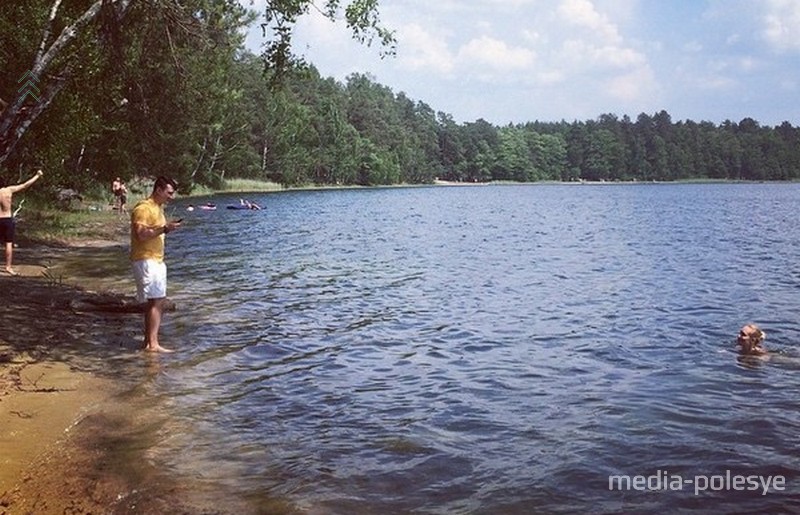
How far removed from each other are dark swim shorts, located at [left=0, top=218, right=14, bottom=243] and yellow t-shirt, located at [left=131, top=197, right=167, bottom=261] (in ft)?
27.5

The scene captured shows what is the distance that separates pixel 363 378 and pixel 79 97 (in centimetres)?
1756

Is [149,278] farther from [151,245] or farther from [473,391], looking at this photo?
[473,391]

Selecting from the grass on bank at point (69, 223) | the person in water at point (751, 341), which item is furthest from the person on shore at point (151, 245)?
the grass on bank at point (69, 223)

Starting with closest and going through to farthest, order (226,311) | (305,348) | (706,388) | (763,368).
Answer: (706,388), (763,368), (305,348), (226,311)

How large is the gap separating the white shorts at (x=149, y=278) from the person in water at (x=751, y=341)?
10.3 meters

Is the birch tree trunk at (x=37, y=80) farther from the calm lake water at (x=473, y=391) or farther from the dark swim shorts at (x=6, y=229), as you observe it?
the calm lake water at (x=473, y=391)

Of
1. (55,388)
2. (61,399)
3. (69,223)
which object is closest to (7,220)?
(55,388)

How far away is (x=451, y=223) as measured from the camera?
178 ft

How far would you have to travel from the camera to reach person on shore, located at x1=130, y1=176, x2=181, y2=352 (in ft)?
36.6

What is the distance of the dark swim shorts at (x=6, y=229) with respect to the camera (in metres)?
17.6

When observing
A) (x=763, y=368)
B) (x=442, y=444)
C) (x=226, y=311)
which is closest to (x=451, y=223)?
(x=226, y=311)

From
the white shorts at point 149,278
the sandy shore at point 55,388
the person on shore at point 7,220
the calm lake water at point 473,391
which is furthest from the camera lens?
the person on shore at point 7,220

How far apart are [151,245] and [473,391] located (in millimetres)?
5808

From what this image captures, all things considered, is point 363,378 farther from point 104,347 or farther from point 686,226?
point 686,226
